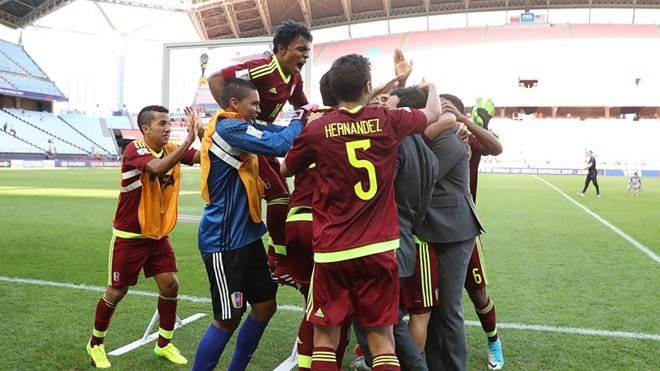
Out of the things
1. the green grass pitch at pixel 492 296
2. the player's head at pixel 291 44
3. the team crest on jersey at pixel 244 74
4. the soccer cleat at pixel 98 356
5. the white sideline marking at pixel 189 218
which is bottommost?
the white sideline marking at pixel 189 218

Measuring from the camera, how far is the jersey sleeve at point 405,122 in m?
2.76

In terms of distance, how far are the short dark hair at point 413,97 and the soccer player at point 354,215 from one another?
57cm

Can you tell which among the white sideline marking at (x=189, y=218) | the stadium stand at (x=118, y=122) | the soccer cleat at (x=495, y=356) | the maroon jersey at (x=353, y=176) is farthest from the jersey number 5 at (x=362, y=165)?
the stadium stand at (x=118, y=122)

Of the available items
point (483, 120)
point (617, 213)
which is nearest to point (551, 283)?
point (483, 120)

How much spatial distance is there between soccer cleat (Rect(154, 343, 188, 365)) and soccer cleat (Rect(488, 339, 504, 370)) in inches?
91.8

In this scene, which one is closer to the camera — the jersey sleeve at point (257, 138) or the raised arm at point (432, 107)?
the raised arm at point (432, 107)

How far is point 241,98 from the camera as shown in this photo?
11.1 ft

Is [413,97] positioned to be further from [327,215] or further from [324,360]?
[324,360]

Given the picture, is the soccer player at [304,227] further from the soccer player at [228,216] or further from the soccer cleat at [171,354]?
the soccer cleat at [171,354]

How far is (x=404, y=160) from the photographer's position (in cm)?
303

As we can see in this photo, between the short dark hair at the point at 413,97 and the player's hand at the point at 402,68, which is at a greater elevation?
the player's hand at the point at 402,68

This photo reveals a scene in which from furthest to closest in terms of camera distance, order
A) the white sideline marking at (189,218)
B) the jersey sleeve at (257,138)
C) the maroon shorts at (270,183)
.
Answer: the white sideline marking at (189,218)
the maroon shorts at (270,183)
the jersey sleeve at (257,138)

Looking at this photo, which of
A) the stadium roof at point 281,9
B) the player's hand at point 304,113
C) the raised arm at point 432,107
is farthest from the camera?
the stadium roof at point 281,9

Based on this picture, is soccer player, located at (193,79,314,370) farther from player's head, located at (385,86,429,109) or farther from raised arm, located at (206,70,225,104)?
player's head, located at (385,86,429,109)
